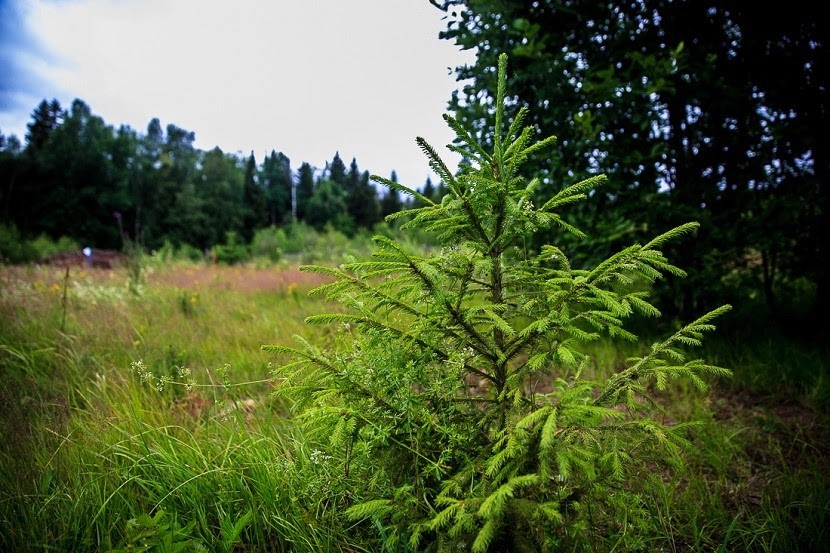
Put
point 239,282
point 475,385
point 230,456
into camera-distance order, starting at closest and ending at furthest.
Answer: point 475,385 < point 230,456 < point 239,282

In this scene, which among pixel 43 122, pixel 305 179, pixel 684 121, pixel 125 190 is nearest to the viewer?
pixel 684 121

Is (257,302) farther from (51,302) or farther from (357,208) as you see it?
(357,208)

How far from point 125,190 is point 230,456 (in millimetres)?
47263

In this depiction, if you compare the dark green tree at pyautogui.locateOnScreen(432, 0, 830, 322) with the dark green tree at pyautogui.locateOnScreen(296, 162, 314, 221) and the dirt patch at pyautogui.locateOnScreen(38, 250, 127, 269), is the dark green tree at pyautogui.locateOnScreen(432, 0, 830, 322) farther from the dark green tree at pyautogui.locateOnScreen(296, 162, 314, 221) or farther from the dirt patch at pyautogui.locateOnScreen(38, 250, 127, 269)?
the dirt patch at pyautogui.locateOnScreen(38, 250, 127, 269)

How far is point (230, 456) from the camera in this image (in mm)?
1841

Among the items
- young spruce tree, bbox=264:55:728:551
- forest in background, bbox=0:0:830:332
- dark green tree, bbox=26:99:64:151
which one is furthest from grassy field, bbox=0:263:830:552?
dark green tree, bbox=26:99:64:151

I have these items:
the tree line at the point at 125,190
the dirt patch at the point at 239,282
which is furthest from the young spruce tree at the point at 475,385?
the tree line at the point at 125,190

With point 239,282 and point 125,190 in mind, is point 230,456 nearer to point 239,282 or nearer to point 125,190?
point 239,282

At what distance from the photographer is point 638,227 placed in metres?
3.35

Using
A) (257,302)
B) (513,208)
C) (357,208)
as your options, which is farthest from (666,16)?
(357,208)

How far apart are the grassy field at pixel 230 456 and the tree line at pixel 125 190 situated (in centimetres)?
2606

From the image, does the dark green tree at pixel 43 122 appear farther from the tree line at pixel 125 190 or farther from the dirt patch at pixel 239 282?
the dirt patch at pixel 239 282

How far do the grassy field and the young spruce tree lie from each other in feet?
0.76

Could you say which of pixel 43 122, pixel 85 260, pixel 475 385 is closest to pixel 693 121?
pixel 475 385
